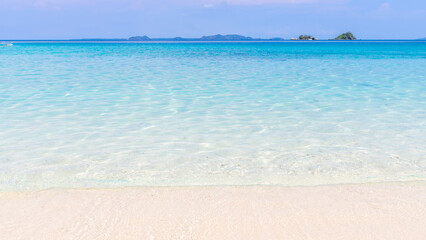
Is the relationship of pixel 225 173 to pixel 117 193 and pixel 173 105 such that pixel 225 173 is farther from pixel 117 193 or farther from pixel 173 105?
pixel 173 105

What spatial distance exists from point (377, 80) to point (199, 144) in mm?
10592

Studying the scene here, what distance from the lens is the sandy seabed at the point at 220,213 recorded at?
3127 mm

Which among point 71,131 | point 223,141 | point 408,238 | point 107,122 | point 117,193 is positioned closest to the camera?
point 408,238

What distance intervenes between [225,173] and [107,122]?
3.48 metres

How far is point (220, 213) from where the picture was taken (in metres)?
3.49

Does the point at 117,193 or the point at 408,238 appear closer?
the point at 408,238

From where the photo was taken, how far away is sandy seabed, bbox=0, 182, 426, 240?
3127mm

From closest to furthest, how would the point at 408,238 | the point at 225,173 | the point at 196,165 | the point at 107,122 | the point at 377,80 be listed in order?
the point at 408,238 < the point at 225,173 < the point at 196,165 < the point at 107,122 < the point at 377,80

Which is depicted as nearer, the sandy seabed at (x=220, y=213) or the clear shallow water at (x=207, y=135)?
the sandy seabed at (x=220, y=213)

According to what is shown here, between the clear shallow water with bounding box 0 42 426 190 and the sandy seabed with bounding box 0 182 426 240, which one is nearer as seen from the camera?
the sandy seabed with bounding box 0 182 426 240

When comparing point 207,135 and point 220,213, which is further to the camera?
point 207,135

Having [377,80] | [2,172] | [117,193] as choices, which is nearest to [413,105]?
[377,80]

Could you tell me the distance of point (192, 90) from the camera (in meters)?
11.0

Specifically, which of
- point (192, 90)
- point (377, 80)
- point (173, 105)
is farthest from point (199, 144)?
point (377, 80)
